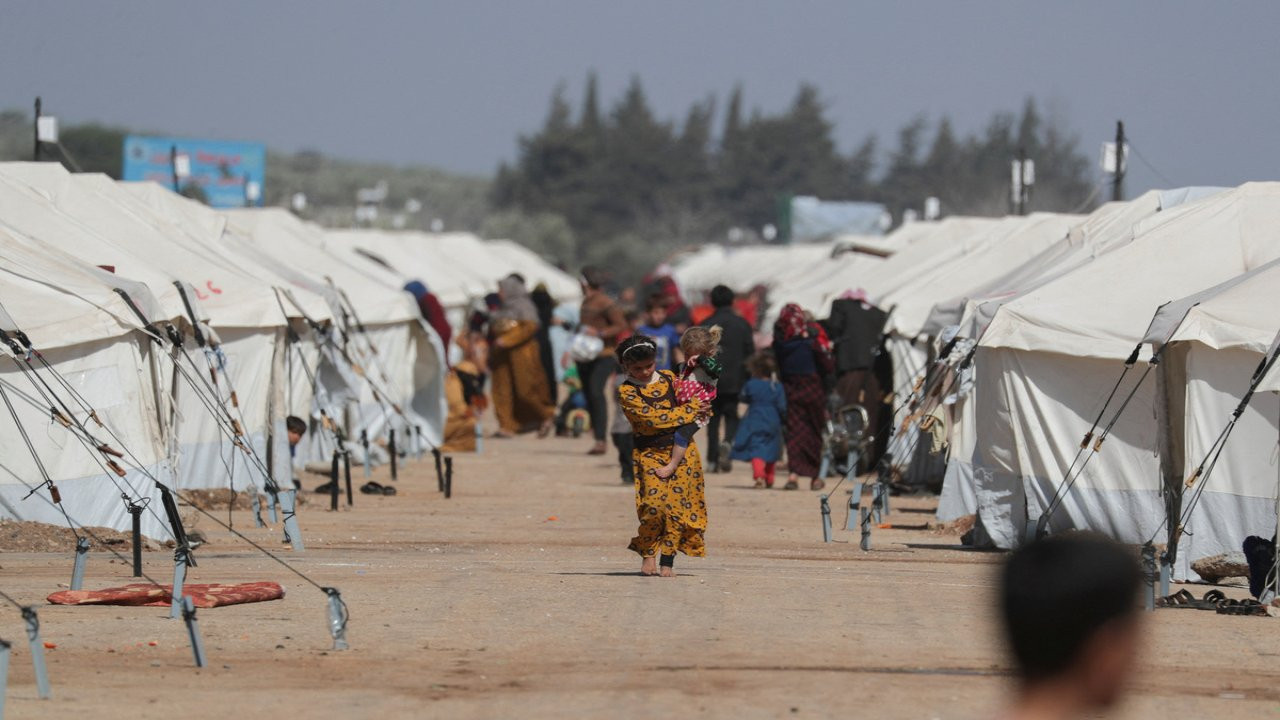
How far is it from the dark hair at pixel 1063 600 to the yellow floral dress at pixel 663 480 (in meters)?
7.16

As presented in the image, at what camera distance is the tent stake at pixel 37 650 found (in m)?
6.62

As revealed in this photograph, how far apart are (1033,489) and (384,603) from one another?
4731mm

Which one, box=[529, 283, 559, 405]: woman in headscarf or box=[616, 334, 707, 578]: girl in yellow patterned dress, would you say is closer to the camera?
box=[616, 334, 707, 578]: girl in yellow patterned dress

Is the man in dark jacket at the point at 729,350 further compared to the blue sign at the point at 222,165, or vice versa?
the blue sign at the point at 222,165

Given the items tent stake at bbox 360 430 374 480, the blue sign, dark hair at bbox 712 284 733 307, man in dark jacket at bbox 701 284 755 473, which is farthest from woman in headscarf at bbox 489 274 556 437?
the blue sign

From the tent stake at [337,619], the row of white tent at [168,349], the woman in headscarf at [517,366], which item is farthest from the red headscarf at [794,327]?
the tent stake at [337,619]

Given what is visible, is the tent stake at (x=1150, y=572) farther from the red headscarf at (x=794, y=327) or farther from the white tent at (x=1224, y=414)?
the red headscarf at (x=794, y=327)

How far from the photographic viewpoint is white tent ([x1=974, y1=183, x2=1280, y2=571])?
38.0ft

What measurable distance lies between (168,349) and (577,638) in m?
5.67

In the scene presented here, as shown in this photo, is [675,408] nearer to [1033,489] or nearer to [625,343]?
[625,343]

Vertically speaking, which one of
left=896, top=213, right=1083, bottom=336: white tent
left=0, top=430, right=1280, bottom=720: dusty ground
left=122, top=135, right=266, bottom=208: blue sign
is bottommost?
left=0, top=430, right=1280, bottom=720: dusty ground

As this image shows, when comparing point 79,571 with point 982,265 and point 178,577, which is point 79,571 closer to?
point 178,577

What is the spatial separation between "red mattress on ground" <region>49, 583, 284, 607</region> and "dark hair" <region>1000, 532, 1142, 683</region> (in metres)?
6.58

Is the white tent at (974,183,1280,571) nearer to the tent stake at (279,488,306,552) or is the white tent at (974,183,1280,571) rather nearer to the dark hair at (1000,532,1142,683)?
the tent stake at (279,488,306,552)
